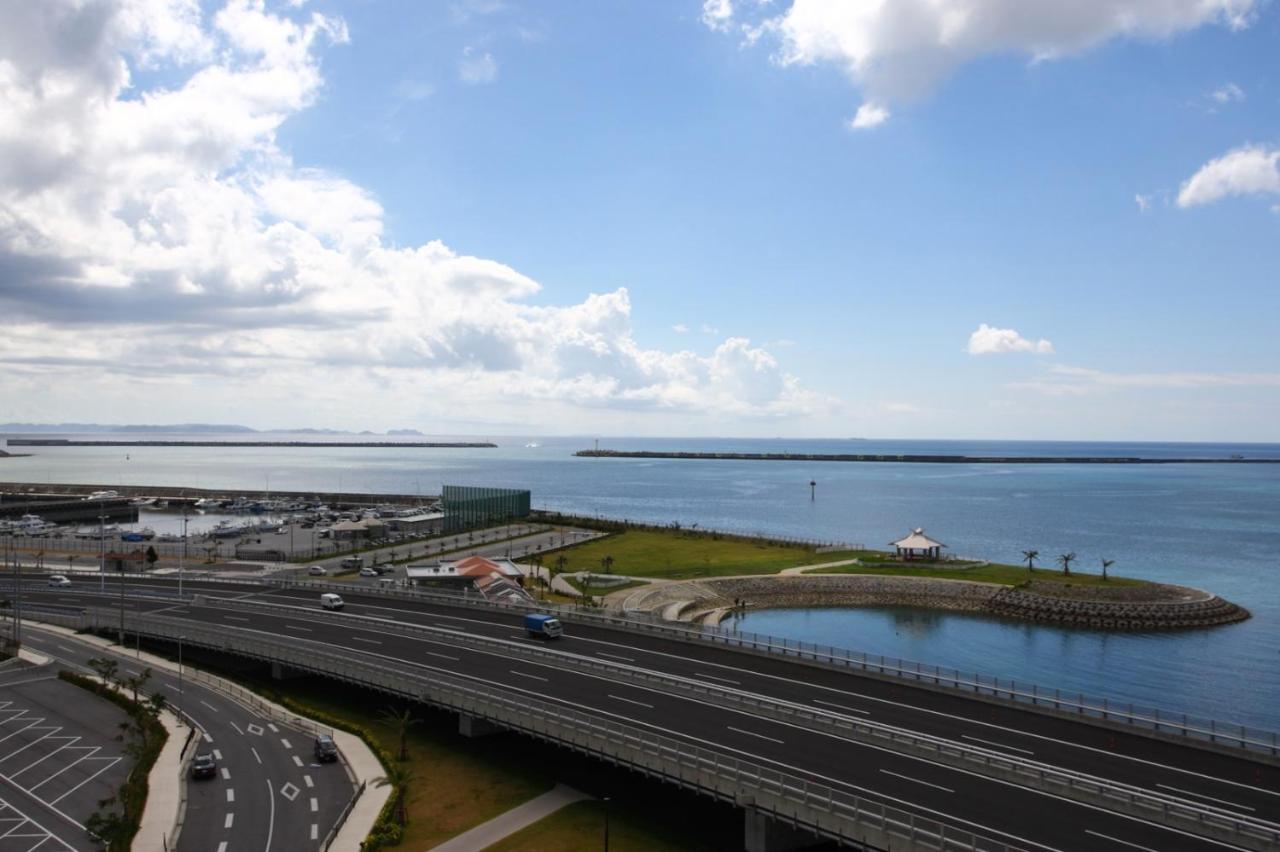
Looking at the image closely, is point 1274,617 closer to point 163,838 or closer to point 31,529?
point 163,838

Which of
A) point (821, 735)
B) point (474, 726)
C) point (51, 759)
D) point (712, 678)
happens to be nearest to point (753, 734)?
point (821, 735)

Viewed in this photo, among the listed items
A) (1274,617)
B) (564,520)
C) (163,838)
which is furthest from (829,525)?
(163,838)

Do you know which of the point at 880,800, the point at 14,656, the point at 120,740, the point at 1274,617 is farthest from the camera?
the point at 1274,617

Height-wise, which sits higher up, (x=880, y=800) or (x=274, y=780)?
(x=880, y=800)

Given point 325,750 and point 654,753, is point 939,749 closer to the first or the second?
point 654,753

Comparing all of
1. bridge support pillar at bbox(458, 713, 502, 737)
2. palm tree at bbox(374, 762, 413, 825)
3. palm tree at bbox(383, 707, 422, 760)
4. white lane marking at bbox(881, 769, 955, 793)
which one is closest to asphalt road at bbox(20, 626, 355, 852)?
palm tree at bbox(374, 762, 413, 825)

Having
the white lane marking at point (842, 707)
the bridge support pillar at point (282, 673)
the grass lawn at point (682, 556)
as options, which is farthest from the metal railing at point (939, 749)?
the grass lawn at point (682, 556)
